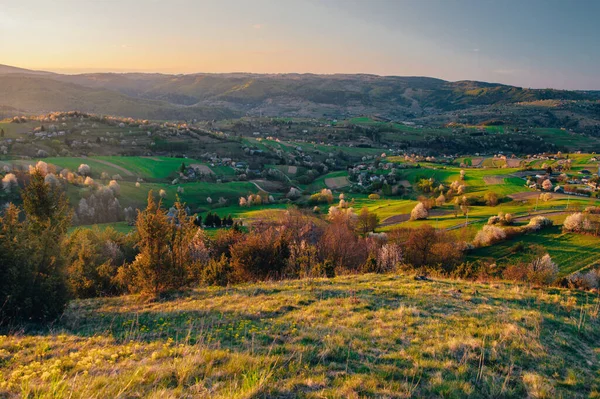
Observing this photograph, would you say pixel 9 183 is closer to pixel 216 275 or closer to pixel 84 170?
pixel 84 170

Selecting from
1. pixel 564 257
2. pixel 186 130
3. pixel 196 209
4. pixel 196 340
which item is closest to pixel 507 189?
pixel 564 257

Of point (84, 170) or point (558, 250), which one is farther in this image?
point (84, 170)

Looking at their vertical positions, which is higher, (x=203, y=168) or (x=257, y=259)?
(x=257, y=259)

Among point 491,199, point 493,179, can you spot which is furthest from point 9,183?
point 493,179

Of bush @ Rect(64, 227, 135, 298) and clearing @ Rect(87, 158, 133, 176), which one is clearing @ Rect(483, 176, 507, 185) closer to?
bush @ Rect(64, 227, 135, 298)

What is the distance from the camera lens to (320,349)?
28.3ft

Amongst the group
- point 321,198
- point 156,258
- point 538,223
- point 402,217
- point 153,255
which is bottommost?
point 321,198

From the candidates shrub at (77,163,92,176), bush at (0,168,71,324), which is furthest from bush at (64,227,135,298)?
shrub at (77,163,92,176)

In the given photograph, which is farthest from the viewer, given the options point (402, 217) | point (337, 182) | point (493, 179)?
point (337, 182)

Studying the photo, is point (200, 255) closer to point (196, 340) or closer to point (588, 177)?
point (196, 340)

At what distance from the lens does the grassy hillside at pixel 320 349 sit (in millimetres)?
6512

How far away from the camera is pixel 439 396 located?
21.4ft

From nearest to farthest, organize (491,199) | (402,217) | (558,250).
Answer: (558,250) < (402,217) < (491,199)

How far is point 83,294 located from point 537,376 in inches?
1159
